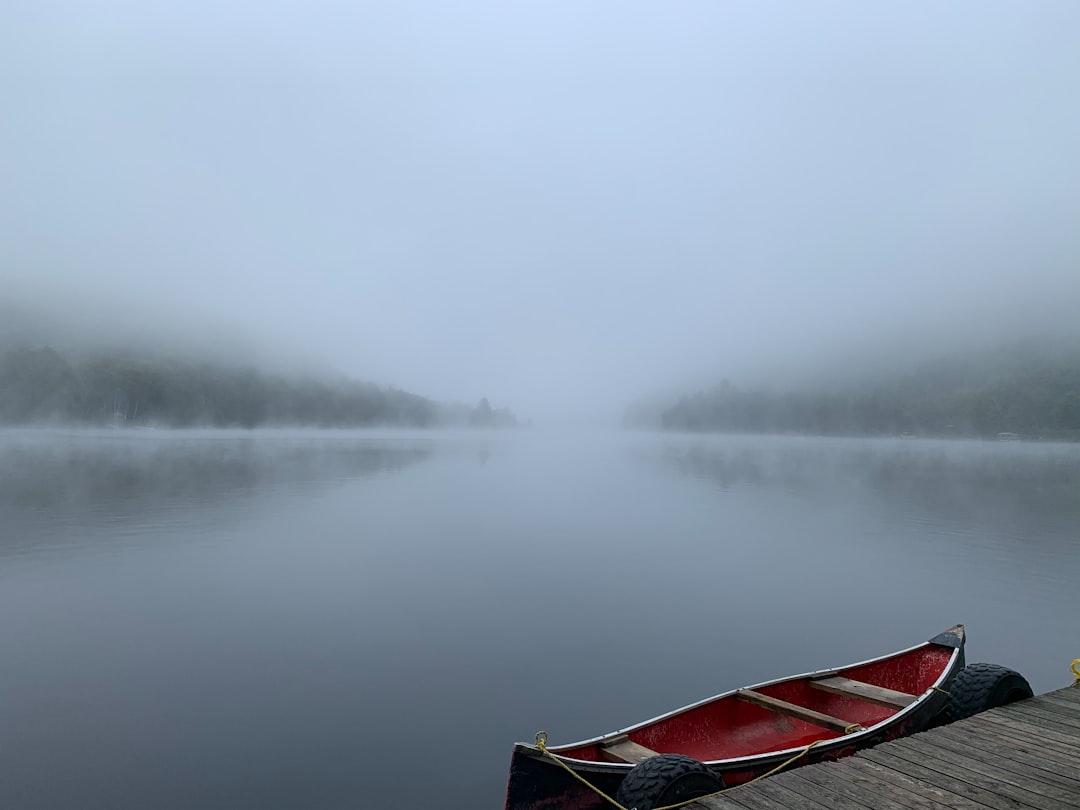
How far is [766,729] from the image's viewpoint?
10.6m

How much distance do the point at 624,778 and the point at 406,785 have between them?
4.75 metres

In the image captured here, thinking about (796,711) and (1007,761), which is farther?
(796,711)

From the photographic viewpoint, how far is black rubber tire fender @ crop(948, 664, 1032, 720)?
34.8 feet

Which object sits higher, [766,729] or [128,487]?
[766,729]

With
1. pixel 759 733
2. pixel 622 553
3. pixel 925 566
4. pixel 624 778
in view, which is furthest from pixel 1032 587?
pixel 624 778

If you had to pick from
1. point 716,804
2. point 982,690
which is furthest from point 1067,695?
point 716,804

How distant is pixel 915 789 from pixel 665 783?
280 cm

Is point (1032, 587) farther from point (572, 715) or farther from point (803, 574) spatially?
point (572, 715)

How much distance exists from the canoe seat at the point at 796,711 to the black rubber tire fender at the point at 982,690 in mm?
2084

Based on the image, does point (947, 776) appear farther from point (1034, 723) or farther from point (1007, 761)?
point (1034, 723)

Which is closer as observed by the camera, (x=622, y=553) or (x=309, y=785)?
(x=309, y=785)

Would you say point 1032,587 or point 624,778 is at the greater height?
point 624,778

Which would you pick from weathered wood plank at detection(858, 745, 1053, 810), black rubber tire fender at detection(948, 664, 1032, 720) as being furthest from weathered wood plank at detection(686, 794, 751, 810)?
black rubber tire fender at detection(948, 664, 1032, 720)

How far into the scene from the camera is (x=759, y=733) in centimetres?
1046
